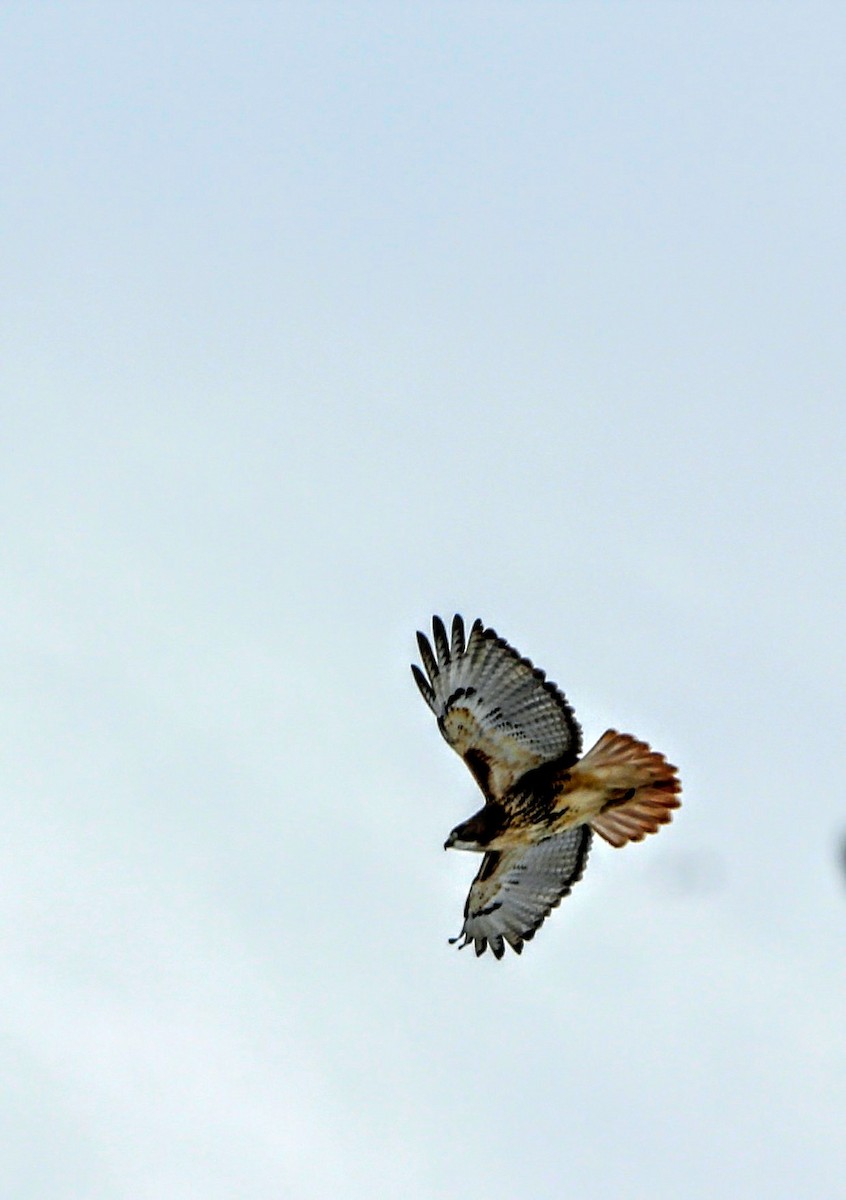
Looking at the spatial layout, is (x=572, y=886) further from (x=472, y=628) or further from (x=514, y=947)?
(x=472, y=628)

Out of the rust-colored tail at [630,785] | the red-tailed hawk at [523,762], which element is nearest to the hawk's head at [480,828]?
the red-tailed hawk at [523,762]

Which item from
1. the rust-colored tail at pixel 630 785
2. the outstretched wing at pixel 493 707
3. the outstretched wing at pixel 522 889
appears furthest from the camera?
the outstretched wing at pixel 522 889

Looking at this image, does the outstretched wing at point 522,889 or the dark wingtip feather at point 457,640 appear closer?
the dark wingtip feather at point 457,640

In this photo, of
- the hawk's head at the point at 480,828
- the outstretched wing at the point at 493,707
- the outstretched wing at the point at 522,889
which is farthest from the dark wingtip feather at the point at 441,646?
the outstretched wing at the point at 522,889

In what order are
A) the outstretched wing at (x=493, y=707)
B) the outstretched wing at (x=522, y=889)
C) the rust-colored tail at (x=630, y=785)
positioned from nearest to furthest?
the outstretched wing at (x=493, y=707)
the rust-colored tail at (x=630, y=785)
the outstretched wing at (x=522, y=889)

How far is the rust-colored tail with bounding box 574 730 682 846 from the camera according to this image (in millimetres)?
18844

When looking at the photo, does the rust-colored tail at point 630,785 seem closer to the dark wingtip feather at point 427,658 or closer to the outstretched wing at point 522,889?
the outstretched wing at point 522,889

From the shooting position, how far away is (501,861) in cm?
1983

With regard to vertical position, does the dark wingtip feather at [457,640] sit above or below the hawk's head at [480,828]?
above

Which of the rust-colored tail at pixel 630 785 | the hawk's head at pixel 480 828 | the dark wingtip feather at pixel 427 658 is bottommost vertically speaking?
the hawk's head at pixel 480 828

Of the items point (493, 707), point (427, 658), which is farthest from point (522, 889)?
point (427, 658)

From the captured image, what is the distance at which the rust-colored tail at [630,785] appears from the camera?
61.8ft

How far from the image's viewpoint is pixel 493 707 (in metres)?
18.6

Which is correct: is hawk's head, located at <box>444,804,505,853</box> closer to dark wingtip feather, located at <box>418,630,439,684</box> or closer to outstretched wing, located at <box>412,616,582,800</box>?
A: outstretched wing, located at <box>412,616,582,800</box>
